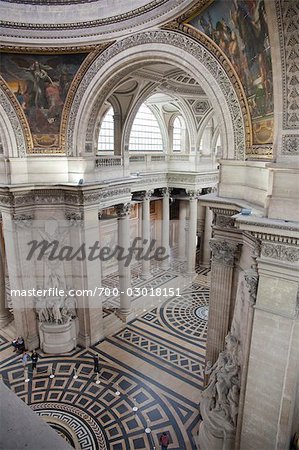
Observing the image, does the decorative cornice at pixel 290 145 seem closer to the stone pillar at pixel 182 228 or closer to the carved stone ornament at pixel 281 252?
the carved stone ornament at pixel 281 252

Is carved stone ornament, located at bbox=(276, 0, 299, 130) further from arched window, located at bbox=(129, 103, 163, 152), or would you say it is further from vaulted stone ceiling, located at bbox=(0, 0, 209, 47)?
arched window, located at bbox=(129, 103, 163, 152)

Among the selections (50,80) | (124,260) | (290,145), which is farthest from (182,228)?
(290,145)

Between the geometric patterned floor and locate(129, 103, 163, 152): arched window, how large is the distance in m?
10.1

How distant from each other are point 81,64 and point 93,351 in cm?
1009

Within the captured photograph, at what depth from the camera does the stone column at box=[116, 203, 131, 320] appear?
1364 cm

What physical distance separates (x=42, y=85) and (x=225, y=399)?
1055 cm

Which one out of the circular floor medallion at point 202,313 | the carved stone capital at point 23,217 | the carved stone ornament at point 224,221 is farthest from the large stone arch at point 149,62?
the circular floor medallion at point 202,313

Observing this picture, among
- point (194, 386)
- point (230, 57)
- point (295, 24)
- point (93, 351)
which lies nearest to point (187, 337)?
point (194, 386)

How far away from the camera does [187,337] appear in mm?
13234

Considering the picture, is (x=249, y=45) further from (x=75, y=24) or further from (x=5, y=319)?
(x=5, y=319)

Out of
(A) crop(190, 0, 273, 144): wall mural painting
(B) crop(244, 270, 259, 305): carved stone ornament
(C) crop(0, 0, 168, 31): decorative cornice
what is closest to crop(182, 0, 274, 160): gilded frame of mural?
(A) crop(190, 0, 273, 144): wall mural painting

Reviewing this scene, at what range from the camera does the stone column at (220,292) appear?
790cm

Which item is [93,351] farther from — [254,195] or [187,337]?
[254,195]

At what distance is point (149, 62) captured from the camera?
934cm
